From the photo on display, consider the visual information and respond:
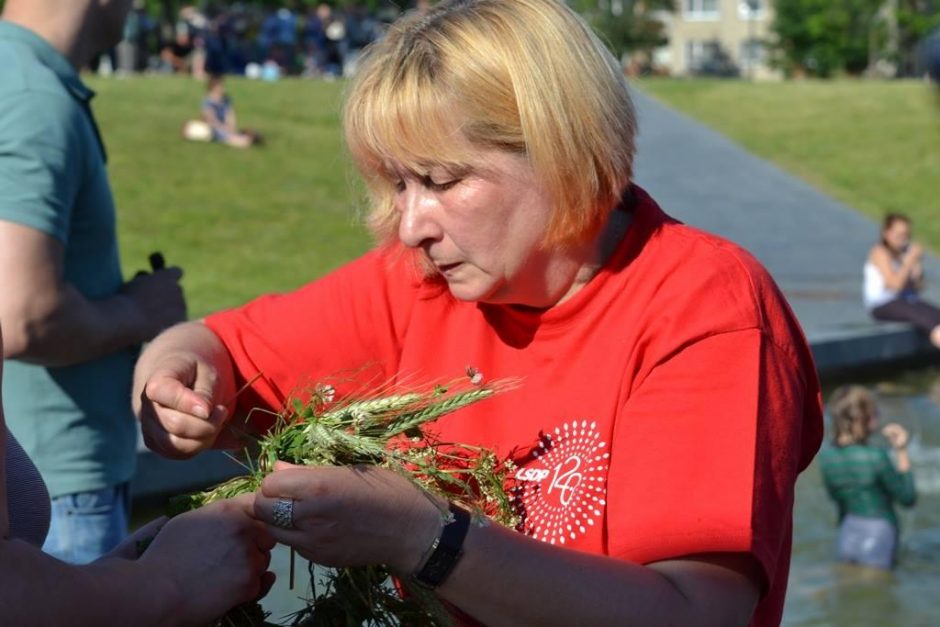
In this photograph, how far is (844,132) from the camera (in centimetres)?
2997

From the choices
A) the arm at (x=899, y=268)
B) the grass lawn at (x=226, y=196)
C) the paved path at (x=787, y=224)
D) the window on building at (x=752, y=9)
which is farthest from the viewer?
the window on building at (x=752, y=9)

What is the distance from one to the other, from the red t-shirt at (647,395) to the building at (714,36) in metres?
83.0

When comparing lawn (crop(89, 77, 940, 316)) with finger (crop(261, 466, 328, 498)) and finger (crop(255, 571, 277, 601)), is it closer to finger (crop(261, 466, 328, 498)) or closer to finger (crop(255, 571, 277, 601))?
finger (crop(255, 571, 277, 601))

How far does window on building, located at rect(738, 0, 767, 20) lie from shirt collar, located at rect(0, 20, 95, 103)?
84.9 metres

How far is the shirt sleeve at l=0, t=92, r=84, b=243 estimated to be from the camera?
3492 mm

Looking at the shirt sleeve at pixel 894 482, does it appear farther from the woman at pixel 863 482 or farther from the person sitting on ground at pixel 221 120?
the person sitting on ground at pixel 221 120

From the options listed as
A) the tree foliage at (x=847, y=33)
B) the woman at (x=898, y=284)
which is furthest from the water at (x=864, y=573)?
the tree foliage at (x=847, y=33)

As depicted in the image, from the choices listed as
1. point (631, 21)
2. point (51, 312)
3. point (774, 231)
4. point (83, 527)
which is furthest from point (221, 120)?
point (631, 21)

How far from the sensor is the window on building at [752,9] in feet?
283

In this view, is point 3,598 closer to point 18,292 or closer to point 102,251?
point 18,292

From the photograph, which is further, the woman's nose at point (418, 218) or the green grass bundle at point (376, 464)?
the woman's nose at point (418, 218)

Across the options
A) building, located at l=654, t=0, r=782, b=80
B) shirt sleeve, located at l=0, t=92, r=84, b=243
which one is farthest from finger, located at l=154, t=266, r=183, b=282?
building, located at l=654, t=0, r=782, b=80

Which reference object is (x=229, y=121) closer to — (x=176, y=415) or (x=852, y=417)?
(x=852, y=417)

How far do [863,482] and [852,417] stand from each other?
392mm
